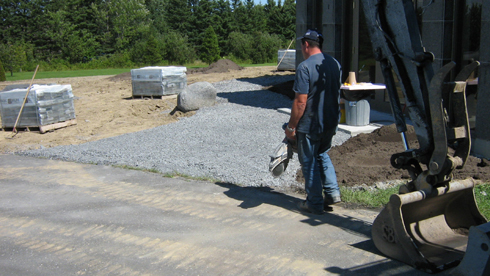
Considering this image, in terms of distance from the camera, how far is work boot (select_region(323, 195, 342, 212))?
17.2 feet

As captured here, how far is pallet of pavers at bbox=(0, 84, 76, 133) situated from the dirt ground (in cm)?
29

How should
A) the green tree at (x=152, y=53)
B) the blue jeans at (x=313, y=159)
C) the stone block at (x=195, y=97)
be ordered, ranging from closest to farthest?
the blue jeans at (x=313, y=159)
the stone block at (x=195, y=97)
the green tree at (x=152, y=53)

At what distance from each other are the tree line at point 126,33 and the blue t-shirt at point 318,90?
33.4m

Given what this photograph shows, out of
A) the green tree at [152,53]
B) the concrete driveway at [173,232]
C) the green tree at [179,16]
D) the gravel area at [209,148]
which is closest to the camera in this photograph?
the concrete driveway at [173,232]

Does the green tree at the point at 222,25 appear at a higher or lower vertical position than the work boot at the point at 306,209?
higher

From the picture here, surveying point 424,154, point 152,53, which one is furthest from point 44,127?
point 152,53

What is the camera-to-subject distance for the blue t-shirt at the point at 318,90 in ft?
15.9

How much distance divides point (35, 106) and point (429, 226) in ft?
36.5

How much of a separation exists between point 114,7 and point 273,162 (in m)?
48.3

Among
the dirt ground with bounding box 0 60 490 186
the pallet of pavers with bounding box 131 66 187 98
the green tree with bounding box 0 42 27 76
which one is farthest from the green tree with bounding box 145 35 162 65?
the pallet of pavers with bounding box 131 66 187 98

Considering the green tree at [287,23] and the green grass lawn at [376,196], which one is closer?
the green grass lawn at [376,196]

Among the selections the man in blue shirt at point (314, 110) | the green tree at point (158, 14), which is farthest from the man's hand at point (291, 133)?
the green tree at point (158, 14)

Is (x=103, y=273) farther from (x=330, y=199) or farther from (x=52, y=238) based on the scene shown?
(x=330, y=199)

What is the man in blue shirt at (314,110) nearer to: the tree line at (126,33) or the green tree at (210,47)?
the tree line at (126,33)
